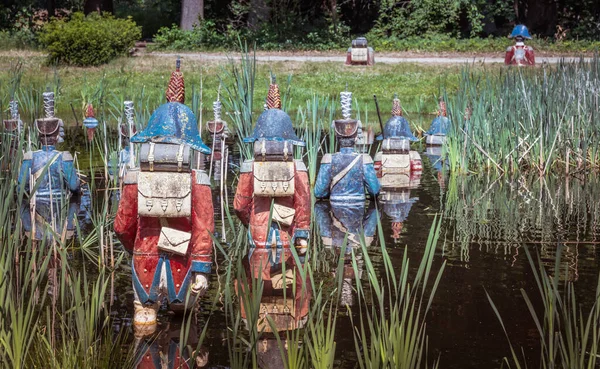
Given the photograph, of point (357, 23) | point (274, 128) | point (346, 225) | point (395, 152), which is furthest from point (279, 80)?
point (274, 128)

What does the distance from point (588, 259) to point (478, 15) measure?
1004 inches

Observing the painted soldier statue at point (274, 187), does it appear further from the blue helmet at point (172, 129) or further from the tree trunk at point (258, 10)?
the tree trunk at point (258, 10)

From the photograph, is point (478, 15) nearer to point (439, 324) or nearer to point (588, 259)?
point (588, 259)

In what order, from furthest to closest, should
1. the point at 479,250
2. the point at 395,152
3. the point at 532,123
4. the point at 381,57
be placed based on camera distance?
the point at 381,57, the point at 395,152, the point at 532,123, the point at 479,250

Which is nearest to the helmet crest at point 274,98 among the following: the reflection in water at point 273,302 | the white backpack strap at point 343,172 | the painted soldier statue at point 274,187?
the painted soldier statue at point 274,187

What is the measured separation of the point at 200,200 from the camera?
19.9 feet

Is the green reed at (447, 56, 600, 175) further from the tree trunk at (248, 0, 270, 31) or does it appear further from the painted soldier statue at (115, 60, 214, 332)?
the tree trunk at (248, 0, 270, 31)

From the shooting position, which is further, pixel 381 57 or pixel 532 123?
pixel 381 57

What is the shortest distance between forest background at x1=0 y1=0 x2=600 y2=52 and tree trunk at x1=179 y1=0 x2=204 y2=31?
0.10 ft

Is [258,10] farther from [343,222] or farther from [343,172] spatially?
[343,222]

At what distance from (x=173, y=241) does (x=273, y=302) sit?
841 mm

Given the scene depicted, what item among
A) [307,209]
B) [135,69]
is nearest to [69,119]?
[135,69]

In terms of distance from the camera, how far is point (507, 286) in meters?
6.85

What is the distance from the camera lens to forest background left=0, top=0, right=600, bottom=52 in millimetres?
30297
